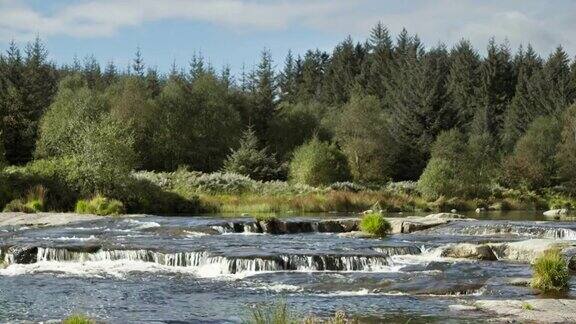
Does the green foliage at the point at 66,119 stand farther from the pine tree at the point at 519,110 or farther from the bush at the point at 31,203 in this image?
the pine tree at the point at 519,110

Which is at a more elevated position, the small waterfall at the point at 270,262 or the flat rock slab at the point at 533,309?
the small waterfall at the point at 270,262

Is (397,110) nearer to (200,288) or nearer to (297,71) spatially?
(297,71)

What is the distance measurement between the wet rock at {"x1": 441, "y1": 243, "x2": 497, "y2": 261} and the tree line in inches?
1102

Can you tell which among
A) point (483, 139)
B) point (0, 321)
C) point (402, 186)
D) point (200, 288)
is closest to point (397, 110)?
point (483, 139)

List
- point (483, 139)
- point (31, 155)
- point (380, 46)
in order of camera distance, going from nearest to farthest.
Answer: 1. point (31, 155)
2. point (483, 139)
3. point (380, 46)

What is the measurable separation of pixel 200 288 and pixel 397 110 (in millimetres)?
68605

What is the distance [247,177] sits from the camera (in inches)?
2525

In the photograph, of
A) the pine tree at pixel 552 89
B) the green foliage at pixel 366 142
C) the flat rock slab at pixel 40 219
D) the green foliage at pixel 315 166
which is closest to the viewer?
the flat rock slab at pixel 40 219

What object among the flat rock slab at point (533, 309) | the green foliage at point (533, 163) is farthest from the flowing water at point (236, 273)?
the green foliage at point (533, 163)

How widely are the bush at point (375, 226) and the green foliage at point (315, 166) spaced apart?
93.9 feet

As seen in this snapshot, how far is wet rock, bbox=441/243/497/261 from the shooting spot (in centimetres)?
2795

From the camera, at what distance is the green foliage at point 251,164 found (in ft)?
227

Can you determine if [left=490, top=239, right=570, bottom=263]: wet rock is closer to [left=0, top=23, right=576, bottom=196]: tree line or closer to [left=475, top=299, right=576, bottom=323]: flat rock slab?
[left=475, top=299, right=576, bottom=323]: flat rock slab

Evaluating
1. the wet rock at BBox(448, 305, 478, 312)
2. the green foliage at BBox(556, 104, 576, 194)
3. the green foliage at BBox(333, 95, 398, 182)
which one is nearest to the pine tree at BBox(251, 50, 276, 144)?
the green foliage at BBox(333, 95, 398, 182)
